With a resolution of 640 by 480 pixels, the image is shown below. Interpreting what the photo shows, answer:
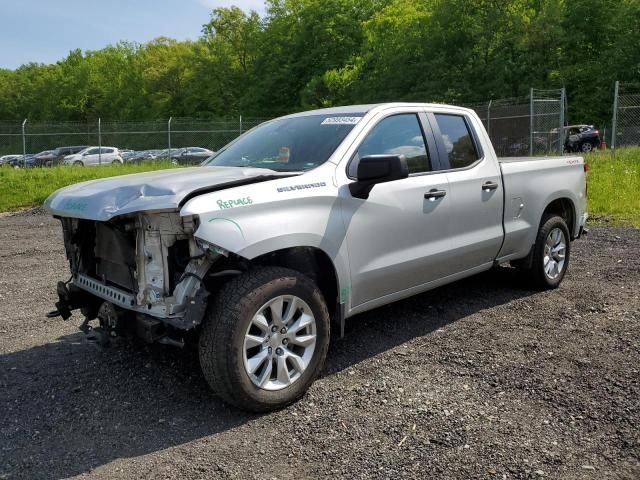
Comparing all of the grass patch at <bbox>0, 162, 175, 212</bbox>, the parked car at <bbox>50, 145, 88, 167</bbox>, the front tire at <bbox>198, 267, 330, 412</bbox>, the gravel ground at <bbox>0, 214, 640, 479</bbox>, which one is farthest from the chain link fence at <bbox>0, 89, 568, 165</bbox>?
the front tire at <bbox>198, 267, 330, 412</bbox>

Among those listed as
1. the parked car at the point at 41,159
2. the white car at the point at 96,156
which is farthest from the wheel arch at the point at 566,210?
the white car at the point at 96,156

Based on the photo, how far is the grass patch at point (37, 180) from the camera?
1619cm

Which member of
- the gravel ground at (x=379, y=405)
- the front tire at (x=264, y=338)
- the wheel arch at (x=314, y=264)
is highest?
the wheel arch at (x=314, y=264)

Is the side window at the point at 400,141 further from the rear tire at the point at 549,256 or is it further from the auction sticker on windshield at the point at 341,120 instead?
the rear tire at the point at 549,256

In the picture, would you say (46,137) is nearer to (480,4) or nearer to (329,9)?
(480,4)

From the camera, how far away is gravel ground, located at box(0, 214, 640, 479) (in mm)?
3066

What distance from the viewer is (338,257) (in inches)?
155

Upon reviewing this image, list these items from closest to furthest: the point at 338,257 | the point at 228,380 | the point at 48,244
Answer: the point at 228,380 → the point at 338,257 → the point at 48,244

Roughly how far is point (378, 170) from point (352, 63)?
48377mm

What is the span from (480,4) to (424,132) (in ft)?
132

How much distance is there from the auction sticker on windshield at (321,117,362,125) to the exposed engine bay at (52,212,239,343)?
146 cm

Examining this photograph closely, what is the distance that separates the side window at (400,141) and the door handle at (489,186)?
69cm

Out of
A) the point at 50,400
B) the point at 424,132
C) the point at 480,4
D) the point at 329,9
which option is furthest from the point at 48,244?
the point at 329,9

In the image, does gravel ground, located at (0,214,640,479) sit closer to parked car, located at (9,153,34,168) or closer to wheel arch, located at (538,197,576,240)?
wheel arch, located at (538,197,576,240)
